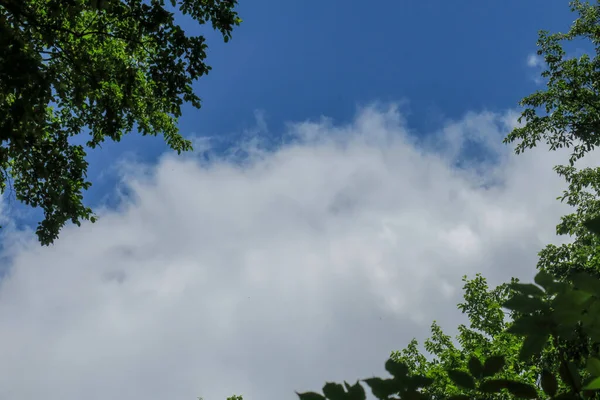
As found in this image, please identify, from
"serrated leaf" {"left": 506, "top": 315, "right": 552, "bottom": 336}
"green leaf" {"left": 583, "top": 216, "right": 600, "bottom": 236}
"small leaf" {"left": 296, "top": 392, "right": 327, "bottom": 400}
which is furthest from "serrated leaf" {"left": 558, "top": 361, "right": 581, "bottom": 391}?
"small leaf" {"left": 296, "top": 392, "right": 327, "bottom": 400}

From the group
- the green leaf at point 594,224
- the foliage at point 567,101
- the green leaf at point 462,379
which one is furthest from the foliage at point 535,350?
the foliage at point 567,101

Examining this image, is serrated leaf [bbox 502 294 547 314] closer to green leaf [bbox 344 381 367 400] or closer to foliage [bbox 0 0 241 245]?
green leaf [bbox 344 381 367 400]

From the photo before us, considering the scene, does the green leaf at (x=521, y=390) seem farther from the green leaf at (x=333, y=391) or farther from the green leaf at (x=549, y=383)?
the green leaf at (x=333, y=391)

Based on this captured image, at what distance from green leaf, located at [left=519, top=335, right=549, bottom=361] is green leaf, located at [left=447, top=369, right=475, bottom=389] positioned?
0.14 m

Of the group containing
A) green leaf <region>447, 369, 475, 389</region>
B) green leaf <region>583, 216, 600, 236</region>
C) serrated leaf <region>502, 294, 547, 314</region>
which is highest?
green leaf <region>583, 216, 600, 236</region>

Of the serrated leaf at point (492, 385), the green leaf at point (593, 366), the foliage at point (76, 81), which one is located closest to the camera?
the green leaf at point (593, 366)

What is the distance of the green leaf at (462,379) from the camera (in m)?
1.18

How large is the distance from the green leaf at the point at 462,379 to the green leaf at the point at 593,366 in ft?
0.88

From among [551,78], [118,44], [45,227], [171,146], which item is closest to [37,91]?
[45,227]

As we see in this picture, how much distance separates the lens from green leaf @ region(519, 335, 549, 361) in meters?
Answer: 1.12

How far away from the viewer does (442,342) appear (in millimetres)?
23031

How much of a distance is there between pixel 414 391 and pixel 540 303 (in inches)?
14.5

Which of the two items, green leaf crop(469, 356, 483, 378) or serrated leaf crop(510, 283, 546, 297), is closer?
serrated leaf crop(510, 283, 546, 297)

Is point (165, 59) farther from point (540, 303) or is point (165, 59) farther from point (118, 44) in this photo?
point (540, 303)
